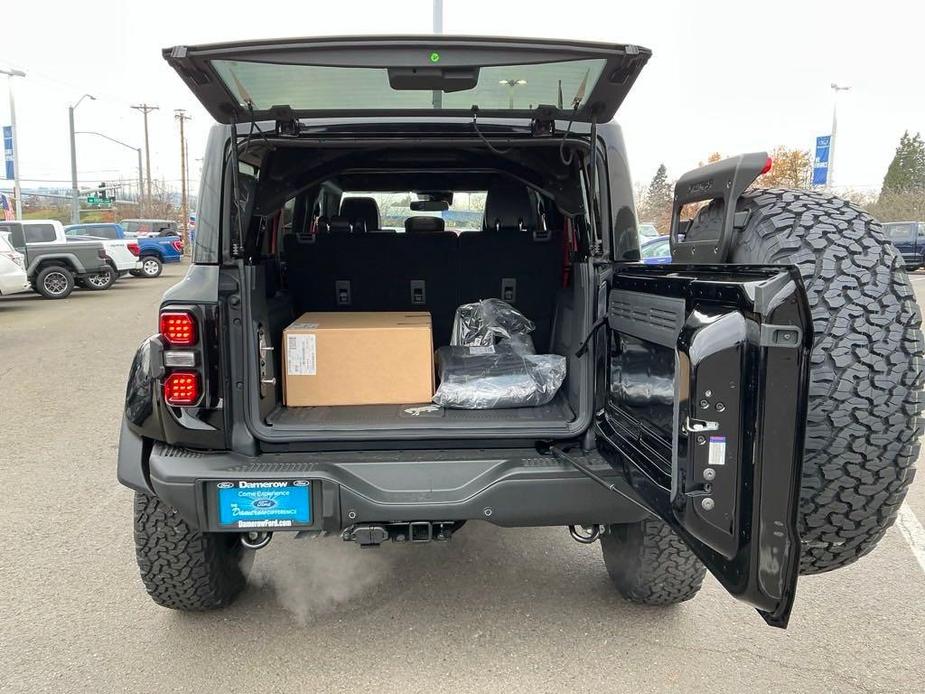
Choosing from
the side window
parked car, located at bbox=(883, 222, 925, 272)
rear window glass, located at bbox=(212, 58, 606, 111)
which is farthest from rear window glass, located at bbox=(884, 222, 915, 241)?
rear window glass, located at bbox=(212, 58, 606, 111)

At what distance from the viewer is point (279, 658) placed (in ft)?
8.41

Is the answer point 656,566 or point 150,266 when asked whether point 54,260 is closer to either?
point 150,266

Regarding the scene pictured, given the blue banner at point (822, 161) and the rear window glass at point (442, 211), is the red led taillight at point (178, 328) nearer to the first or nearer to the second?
the rear window glass at point (442, 211)

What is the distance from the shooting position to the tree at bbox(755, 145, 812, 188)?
3466cm

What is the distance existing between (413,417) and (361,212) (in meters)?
1.98

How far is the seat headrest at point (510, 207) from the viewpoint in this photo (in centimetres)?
387

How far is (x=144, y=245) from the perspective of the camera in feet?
77.0

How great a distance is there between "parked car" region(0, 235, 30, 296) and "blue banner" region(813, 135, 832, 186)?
26.1 metres

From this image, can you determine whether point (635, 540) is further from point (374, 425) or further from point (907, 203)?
point (907, 203)

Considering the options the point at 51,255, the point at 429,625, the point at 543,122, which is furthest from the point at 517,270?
the point at 51,255

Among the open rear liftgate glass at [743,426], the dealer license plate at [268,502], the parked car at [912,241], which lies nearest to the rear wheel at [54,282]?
the dealer license plate at [268,502]

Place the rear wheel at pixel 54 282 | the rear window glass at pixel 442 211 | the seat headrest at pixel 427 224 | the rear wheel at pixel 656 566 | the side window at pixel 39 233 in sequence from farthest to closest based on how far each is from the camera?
the side window at pixel 39 233 → the rear wheel at pixel 54 282 → the rear window glass at pixel 442 211 → the seat headrest at pixel 427 224 → the rear wheel at pixel 656 566

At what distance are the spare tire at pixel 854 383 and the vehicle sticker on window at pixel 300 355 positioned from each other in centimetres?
180

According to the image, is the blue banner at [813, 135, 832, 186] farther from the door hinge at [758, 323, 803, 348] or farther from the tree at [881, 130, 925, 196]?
the tree at [881, 130, 925, 196]
